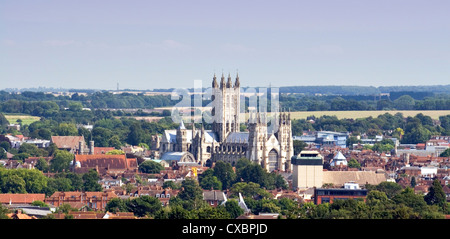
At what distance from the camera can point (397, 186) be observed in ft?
250

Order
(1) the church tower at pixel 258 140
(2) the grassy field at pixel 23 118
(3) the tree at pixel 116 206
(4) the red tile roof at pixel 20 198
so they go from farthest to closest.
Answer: (2) the grassy field at pixel 23 118 < (1) the church tower at pixel 258 140 < (4) the red tile roof at pixel 20 198 < (3) the tree at pixel 116 206

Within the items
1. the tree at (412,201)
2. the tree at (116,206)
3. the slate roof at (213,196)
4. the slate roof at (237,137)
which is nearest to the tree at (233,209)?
the tree at (116,206)

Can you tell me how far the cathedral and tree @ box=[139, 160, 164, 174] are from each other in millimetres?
5203

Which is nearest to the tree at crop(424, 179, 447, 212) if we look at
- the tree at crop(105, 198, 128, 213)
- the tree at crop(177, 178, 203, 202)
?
the tree at crop(177, 178, 203, 202)

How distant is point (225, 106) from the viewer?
103625mm

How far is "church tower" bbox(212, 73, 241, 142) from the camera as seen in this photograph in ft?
335

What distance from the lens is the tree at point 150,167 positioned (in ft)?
306

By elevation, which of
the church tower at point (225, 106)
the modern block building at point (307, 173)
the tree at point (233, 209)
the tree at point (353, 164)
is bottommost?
the tree at point (353, 164)

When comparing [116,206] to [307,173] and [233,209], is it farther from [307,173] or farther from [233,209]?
[307,173]

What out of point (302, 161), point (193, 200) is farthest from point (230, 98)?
point (193, 200)

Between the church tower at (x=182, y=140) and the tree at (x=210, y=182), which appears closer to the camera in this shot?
the tree at (x=210, y=182)

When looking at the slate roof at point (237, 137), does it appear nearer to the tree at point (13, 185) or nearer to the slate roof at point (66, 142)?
the slate roof at point (66, 142)

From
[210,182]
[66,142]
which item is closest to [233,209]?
[210,182]

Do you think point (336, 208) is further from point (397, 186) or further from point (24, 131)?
point (24, 131)
